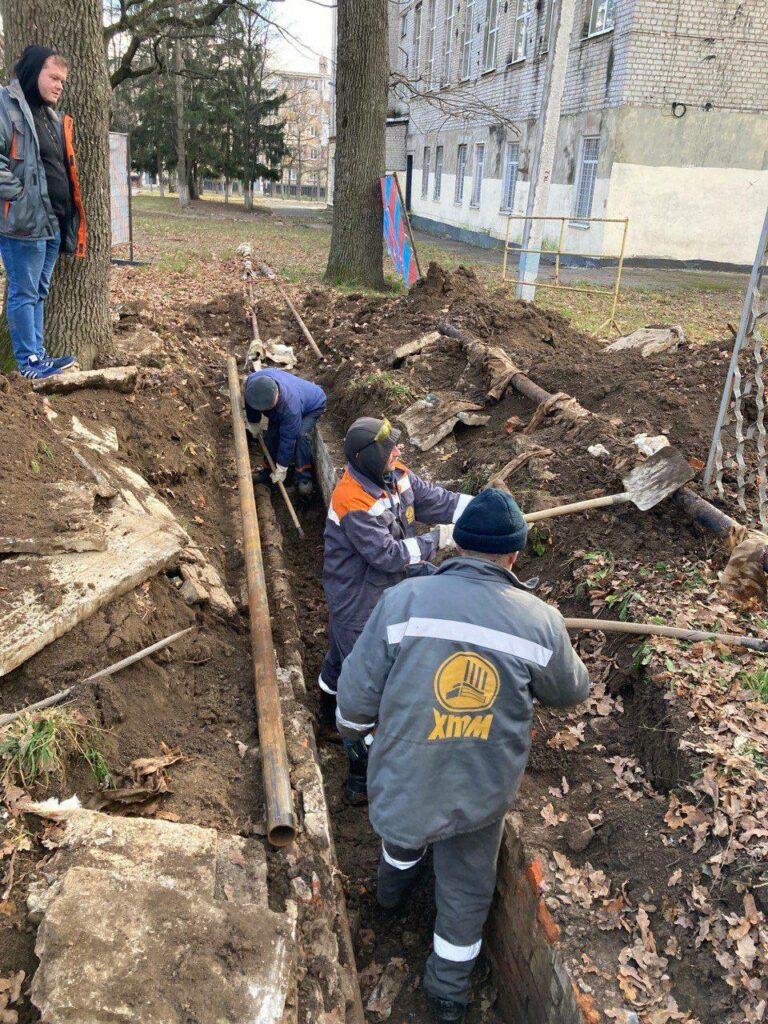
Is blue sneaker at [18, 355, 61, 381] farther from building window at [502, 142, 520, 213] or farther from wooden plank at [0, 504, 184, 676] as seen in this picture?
building window at [502, 142, 520, 213]

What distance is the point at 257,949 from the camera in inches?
102

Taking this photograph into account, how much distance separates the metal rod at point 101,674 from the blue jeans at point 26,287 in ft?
10.1

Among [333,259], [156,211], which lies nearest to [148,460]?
[333,259]

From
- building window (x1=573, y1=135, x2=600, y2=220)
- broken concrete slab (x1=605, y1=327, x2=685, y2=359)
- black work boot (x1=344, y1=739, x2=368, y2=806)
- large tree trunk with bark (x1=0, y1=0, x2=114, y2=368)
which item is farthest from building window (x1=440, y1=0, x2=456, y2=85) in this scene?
black work boot (x1=344, y1=739, x2=368, y2=806)

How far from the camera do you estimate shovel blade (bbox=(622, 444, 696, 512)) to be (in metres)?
4.67

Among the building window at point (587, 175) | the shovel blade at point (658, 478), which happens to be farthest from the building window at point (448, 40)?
the shovel blade at point (658, 478)

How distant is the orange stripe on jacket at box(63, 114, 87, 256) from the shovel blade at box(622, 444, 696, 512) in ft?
15.7

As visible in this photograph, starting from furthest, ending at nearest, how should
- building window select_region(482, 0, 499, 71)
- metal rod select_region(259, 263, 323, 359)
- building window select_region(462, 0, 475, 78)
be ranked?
building window select_region(462, 0, 475, 78), building window select_region(482, 0, 499, 71), metal rod select_region(259, 263, 323, 359)

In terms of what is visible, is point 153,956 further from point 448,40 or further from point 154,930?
point 448,40

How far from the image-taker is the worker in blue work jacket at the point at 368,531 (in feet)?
13.4

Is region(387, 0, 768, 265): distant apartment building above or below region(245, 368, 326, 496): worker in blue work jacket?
above

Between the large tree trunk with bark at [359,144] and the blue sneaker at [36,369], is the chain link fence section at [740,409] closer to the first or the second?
the blue sneaker at [36,369]

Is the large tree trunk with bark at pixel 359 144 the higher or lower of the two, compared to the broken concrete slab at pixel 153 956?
higher

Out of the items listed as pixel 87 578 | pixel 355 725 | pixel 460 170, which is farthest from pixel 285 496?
pixel 460 170
